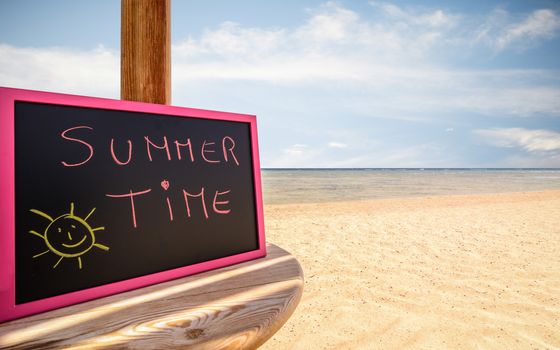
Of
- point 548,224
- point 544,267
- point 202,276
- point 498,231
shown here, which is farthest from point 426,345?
point 548,224

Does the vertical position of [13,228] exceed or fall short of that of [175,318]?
it exceeds it

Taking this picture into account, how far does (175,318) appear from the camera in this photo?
2.18 ft

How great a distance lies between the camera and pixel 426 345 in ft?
6.12

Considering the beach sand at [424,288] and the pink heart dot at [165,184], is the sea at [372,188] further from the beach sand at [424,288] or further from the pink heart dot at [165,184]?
the pink heart dot at [165,184]

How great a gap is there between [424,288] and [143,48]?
2748mm

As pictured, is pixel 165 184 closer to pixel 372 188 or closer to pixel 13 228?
pixel 13 228

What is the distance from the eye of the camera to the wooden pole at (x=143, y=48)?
129cm

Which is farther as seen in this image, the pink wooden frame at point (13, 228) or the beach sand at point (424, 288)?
the beach sand at point (424, 288)

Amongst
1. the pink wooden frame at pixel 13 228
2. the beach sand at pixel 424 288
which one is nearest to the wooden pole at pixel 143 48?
the pink wooden frame at pixel 13 228

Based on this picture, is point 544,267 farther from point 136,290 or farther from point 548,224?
point 136,290

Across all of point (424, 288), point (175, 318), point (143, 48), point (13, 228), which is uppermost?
point (143, 48)

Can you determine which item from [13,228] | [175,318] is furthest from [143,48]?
[175,318]

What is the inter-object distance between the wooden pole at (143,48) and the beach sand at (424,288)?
62.3 inches

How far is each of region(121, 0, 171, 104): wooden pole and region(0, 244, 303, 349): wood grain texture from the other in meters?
0.84
